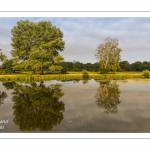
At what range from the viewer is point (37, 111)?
712cm

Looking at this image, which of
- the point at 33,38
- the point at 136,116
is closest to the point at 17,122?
the point at 136,116

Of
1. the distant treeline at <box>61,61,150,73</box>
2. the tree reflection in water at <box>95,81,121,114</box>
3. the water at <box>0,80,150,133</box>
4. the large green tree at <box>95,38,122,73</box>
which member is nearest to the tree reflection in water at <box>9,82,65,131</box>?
the water at <box>0,80,150,133</box>

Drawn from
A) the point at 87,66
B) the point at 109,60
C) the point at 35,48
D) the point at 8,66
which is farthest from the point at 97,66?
the point at 8,66

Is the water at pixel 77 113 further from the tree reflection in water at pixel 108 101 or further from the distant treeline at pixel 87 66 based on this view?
the distant treeline at pixel 87 66

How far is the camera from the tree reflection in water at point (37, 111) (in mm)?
5855

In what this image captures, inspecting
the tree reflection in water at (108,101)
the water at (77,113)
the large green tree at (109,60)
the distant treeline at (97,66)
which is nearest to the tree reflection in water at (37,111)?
the water at (77,113)

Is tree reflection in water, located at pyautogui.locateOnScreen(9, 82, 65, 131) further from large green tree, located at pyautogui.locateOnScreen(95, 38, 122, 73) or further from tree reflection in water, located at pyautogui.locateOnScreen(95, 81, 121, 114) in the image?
large green tree, located at pyautogui.locateOnScreen(95, 38, 122, 73)

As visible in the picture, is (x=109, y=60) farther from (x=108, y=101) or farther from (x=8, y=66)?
(x=8, y=66)

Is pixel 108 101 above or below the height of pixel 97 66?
below

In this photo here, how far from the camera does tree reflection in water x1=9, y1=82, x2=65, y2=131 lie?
5855 mm
